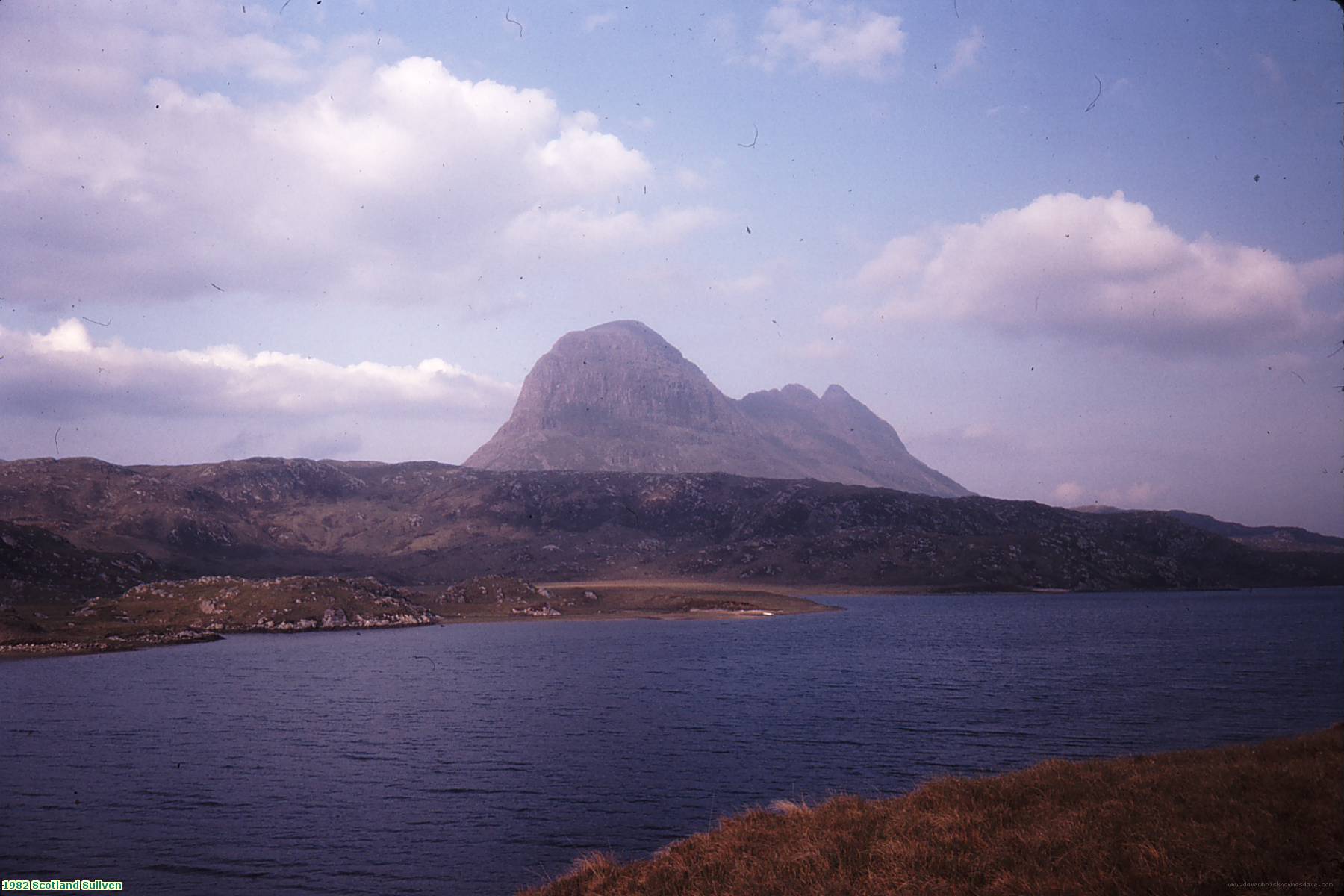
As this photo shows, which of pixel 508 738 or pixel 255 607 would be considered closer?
pixel 508 738

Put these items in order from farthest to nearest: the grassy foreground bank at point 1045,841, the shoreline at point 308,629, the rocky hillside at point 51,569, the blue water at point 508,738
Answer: the rocky hillside at point 51,569 → the shoreline at point 308,629 → the blue water at point 508,738 → the grassy foreground bank at point 1045,841

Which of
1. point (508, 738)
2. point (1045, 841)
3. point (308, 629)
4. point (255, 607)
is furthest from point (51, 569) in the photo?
point (1045, 841)

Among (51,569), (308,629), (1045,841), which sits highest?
(1045,841)

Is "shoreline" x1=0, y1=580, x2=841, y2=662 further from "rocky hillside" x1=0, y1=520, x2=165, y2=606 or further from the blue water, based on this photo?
"rocky hillside" x1=0, y1=520, x2=165, y2=606

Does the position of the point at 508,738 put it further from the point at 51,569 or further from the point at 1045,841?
the point at 51,569

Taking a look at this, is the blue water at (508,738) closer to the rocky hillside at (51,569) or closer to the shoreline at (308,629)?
the shoreline at (308,629)

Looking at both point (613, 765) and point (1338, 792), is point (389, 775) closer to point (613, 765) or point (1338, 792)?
point (613, 765)

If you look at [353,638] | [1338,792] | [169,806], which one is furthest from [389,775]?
[353,638]

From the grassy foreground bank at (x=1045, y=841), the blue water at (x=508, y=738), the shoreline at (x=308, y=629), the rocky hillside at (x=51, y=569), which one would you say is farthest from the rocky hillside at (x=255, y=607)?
the grassy foreground bank at (x=1045, y=841)
